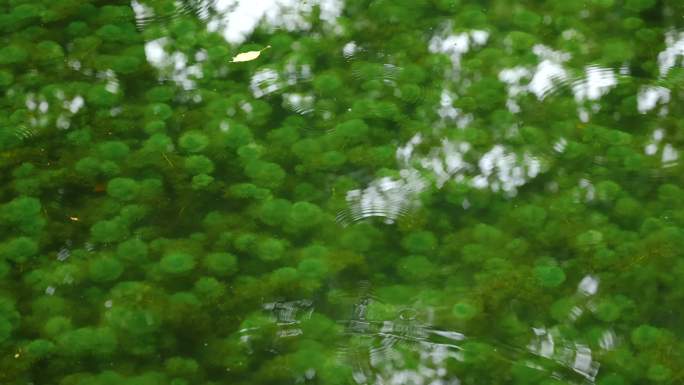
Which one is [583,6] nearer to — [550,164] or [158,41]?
[550,164]

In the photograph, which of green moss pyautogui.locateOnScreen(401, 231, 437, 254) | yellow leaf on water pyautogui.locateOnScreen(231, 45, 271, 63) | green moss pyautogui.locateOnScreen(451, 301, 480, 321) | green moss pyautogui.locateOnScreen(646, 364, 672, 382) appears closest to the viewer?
green moss pyautogui.locateOnScreen(646, 364, 672, 382)

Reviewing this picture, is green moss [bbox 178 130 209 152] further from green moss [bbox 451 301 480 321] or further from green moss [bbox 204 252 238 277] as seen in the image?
green moss [bbox 451 301 480 321]

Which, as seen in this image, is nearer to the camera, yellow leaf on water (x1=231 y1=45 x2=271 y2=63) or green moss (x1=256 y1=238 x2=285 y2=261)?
green moss (x1=256 y1=238 x2=285 y2=261)

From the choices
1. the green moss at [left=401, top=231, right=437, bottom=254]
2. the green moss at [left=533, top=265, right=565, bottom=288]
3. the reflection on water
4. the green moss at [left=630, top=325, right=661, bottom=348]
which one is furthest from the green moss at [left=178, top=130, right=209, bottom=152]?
the green moss at [left=630, top=325, right=661, bottom=348]

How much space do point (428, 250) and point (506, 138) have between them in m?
0.42

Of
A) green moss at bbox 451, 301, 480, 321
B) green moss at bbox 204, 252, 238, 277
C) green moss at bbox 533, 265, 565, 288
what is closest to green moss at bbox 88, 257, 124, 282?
green moss at bbox 204, 252, 238, 277

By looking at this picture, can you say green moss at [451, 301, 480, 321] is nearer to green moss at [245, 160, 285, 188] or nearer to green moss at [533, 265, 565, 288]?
green moss at [533, 265, 565, 288]

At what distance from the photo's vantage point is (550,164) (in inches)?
85.0

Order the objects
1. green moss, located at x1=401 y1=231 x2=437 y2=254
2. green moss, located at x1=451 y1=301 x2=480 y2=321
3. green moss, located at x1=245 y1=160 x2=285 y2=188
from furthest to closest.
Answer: green moss, located at x1=245 y1=160 x2=285 y2=188, green moss, located at x1=401 y1=231 x2=437 y2=254, green moss, located at x1=451 y1=301 x2=480 y2=321

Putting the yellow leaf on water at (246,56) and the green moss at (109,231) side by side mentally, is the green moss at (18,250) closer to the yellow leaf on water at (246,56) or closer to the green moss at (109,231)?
the green moss at (109,231)

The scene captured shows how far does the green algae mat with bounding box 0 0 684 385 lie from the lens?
1.88m

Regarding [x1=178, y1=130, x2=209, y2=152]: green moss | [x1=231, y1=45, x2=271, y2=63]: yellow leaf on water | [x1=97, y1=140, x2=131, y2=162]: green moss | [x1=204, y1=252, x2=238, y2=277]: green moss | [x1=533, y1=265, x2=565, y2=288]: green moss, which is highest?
[x1=231, y1=45, x2=271, y2=63]: yellow leaf on water

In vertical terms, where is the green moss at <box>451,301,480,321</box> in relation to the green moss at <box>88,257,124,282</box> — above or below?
above

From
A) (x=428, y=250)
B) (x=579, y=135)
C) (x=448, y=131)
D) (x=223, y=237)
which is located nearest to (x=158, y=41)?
(x=223, y=237)
